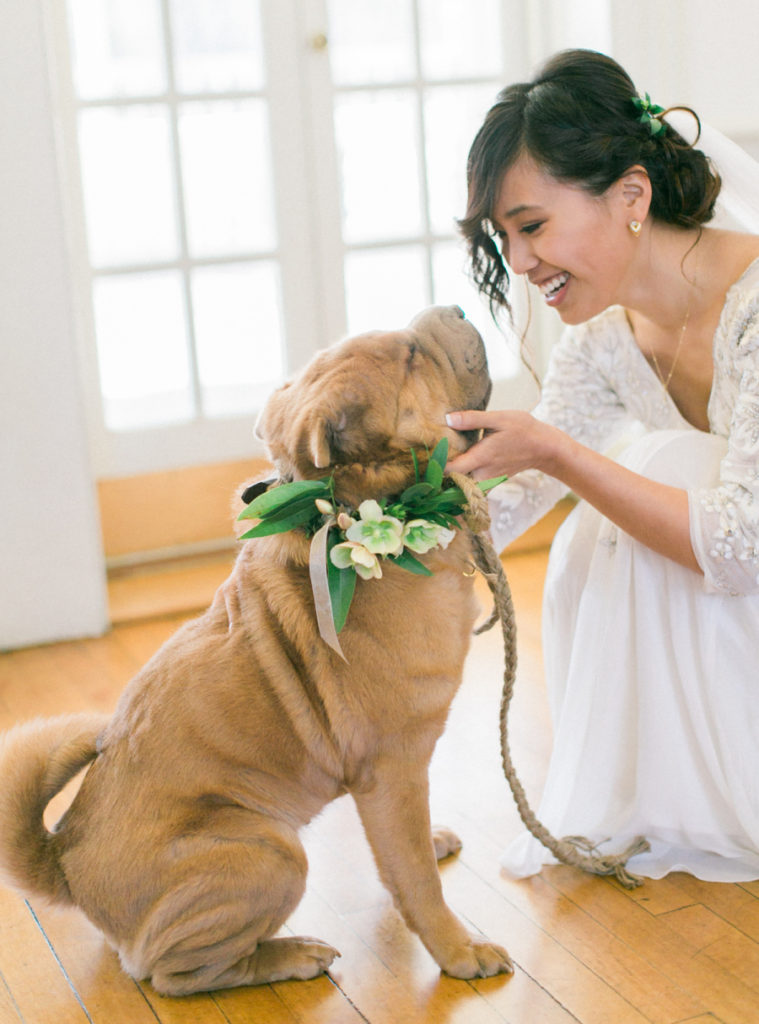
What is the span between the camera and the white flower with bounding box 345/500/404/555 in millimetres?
1506

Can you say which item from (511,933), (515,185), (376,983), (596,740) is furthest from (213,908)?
(515,185)

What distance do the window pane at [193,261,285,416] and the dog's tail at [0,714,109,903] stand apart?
6.88ft

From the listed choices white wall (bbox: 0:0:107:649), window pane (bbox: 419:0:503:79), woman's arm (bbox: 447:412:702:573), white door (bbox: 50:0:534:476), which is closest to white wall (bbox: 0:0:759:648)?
white wall (bbox: 0:0:107:649)

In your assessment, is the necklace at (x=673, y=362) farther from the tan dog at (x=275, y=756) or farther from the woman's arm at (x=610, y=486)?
the tan dog at (x=275, y=756)

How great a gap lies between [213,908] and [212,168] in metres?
2.56

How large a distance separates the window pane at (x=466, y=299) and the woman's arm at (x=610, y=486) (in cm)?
209

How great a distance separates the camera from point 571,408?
2281mm

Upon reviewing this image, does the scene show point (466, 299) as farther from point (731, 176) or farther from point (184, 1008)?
point (184, 1008)

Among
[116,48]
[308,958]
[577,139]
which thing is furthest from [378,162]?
[308,958]

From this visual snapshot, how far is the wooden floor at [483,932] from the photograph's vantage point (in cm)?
156

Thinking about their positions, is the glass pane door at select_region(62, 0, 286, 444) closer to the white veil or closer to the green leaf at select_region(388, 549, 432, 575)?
the white veil

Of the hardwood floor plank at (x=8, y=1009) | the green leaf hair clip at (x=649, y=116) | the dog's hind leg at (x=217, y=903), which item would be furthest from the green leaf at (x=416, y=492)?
the hardwood floor plank at (x=8, y=1009)

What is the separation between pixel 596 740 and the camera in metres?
1.94

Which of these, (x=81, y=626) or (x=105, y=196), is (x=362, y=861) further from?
(x=105, y=196)
